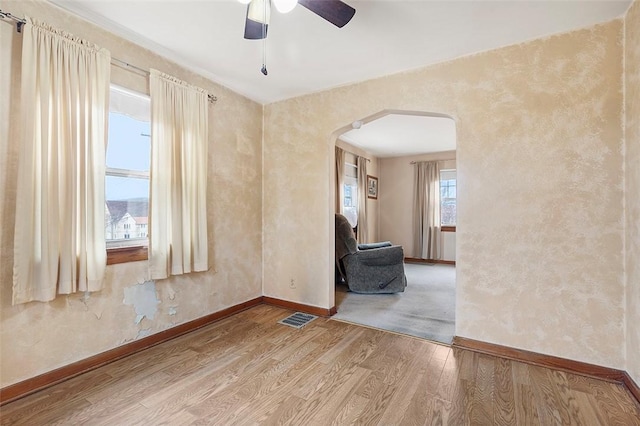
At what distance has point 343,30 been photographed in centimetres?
210

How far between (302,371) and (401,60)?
8.89ft

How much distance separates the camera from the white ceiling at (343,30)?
73.6 inches

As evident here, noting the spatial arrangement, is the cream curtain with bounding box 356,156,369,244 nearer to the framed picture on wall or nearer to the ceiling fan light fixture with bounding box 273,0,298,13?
the framed picture on wall

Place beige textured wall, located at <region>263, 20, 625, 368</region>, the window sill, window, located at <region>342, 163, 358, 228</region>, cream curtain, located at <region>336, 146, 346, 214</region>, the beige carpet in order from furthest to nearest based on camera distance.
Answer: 1. window, located at <region>342, 163, 358, 228</region>
2. cream curtain, located at <region>336, 146, 346, 214</region>
3. the beige carpet
4. the window sill
5. beige textured wall, located at <region>263, 20, 625, 368</region>

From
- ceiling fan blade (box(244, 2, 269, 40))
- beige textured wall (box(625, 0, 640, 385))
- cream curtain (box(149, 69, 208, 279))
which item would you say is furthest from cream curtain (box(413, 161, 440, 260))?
ceiling fan blade (box(244, 2, 269, 40))

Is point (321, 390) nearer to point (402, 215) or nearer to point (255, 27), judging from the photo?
point (255, 27)

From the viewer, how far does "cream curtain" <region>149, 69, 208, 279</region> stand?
2.38m

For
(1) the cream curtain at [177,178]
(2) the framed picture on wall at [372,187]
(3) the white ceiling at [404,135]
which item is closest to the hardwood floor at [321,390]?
(1) the cream curtain at [177,178]

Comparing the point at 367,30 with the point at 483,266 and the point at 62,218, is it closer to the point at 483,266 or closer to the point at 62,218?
the point at 483,266

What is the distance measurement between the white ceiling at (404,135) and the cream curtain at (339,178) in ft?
1.12

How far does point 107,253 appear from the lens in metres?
2.13

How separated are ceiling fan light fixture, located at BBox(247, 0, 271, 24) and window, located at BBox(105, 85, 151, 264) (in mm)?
1349

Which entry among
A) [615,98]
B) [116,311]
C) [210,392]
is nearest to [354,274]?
[210,392]

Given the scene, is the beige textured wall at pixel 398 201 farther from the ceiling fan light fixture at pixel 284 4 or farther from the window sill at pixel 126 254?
the ceiling fan light fixture at pixel 284 4
